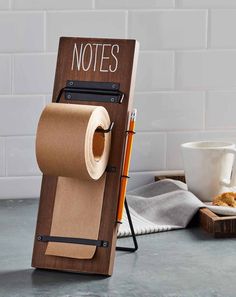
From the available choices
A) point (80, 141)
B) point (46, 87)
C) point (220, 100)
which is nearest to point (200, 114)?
point (220, 100)

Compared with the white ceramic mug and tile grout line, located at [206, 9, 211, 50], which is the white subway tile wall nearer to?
tile grout line, located at [206, 9, 211, 50]

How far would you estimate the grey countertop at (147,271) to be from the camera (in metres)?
1.37

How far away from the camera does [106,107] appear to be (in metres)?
1.52

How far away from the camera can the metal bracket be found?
1.52m

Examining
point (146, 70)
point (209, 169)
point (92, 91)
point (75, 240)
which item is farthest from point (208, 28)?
point (75, 240)

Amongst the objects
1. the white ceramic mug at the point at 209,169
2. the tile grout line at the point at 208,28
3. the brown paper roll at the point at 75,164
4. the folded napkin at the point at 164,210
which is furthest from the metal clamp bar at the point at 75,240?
the tile grout line at the point at 208,28

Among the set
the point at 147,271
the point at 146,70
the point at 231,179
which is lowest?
the point at 147,271

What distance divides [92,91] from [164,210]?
40 cm

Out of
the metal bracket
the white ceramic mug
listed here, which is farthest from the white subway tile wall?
the metal bracket

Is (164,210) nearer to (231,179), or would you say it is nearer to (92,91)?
(231,179)

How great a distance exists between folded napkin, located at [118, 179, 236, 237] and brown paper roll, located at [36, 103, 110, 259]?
0.68ft

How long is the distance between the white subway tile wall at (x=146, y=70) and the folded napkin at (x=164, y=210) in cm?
Result: 20

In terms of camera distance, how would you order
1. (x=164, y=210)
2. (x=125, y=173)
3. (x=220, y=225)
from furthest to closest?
(x=164, y=210)
(x=220, y=225)
(x=125, y=173)

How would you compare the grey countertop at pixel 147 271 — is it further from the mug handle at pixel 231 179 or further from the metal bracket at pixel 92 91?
the metal bracket at pixel 92 91
